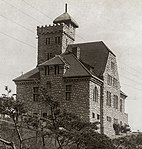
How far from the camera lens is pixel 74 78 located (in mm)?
47156

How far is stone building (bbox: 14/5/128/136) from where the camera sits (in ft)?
155

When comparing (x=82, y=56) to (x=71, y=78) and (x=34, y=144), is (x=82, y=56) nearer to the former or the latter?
(x=71, y=78)

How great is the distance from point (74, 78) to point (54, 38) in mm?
10535

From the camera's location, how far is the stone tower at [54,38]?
54.6 meters

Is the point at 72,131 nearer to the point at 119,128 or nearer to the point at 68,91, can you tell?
the point at 68,91

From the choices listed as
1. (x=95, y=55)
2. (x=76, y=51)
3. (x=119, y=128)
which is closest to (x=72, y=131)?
(x=76, y=51)

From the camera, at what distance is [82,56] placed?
54.2 m

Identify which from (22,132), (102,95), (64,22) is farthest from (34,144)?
(64,22)

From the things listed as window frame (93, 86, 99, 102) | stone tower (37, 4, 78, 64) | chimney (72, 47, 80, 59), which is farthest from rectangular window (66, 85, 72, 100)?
stone tower (37, 4, 78, 64)

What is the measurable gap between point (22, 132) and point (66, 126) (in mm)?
18925

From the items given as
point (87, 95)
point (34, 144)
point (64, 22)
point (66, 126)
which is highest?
point (64, 22)

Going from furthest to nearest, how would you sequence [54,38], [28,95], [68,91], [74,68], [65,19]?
[65,19] → [54,38] → [28,95] → [74,68] → [68,91]

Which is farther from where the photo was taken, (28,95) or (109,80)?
(109,80)

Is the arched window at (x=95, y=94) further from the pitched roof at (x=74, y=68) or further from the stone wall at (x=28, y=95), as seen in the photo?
the stone wall at (x=28, y=95)
